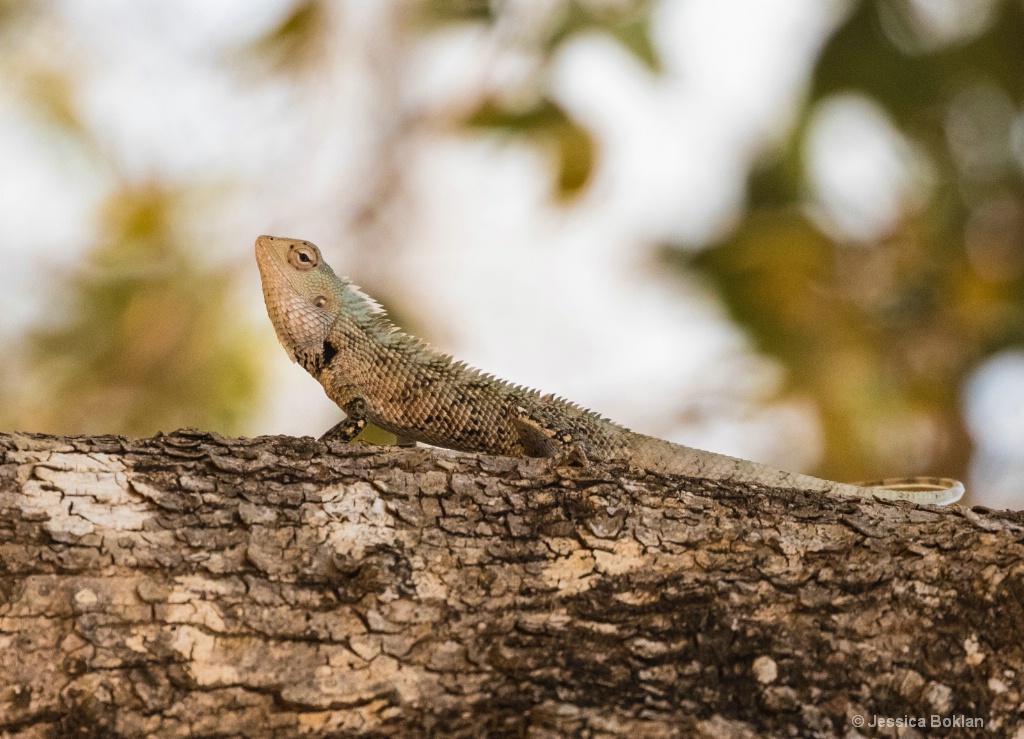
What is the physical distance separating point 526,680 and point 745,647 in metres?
0.79

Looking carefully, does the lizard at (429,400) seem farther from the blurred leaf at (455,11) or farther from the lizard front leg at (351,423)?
the blurred leaf at (455,11)

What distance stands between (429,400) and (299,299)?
95 centimetres

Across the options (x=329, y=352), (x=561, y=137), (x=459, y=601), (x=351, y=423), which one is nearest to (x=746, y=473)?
(x=459, y=601)

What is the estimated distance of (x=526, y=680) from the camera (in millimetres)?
3475

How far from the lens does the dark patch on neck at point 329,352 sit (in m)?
5.60

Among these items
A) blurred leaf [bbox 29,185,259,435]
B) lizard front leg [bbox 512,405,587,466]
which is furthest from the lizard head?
blurred leaf [bbox 29,185,259,435]

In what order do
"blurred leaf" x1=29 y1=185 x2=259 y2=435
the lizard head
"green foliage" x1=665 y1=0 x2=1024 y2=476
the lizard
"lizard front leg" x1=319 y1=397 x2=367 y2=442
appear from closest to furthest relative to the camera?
the lizard
"lizard front leg" x1=319 y1=397 x2=367 y2=442
the lizard head
"green foliage" x1=665 y1=0 x2=1024 y2=476
"blurred leaf" x1=29 y1=185 x2=259 y2=435

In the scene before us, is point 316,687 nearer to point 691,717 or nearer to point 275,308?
point 691,717

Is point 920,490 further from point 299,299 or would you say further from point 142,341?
point 142,341

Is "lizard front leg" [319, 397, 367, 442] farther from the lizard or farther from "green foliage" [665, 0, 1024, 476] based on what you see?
"green foliage" [665, 0, 1024, 476]

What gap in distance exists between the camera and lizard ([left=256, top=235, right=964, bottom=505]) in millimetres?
4926

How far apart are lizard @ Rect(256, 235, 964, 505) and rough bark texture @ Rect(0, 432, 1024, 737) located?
0.94 m

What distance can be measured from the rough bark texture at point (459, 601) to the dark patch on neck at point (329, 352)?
5.59 ft

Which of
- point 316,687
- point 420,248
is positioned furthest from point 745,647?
point 420,248
